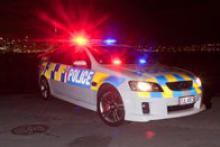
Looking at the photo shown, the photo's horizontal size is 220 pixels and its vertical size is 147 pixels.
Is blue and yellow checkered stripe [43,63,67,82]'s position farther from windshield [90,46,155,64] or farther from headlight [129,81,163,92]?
headlight [129,81,163,92]

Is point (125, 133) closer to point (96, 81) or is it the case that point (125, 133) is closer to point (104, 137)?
point (104, 137)

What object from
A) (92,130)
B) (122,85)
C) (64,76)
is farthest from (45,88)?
(122,85)

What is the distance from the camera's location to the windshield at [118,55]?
6608 mm

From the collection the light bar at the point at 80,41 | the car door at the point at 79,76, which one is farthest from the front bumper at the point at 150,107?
the light bar at the point at 80,41

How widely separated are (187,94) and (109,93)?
1.35 metres

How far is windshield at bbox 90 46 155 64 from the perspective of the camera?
6.61 meters

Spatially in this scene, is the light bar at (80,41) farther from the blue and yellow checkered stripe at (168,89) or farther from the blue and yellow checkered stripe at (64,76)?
the blue and yellow checkered stripe at (168,89)

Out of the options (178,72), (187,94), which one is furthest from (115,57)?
(187,94)

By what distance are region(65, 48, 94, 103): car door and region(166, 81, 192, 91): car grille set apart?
1.55 metres

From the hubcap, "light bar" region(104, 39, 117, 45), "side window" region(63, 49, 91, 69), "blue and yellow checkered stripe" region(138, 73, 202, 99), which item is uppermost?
"light bar" region(104, 39, 117, 45)

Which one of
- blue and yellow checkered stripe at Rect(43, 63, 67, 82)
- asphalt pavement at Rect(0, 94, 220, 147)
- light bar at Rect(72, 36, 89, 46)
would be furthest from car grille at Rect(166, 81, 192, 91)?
blue and yellow checkered stripe at Rect(43, 63, 67, 82)

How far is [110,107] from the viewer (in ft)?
19.4

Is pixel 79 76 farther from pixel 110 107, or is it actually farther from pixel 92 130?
pixel 92 130

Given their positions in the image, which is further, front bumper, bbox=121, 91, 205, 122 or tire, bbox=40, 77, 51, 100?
tire, bbox=40, 77, 51, 100
